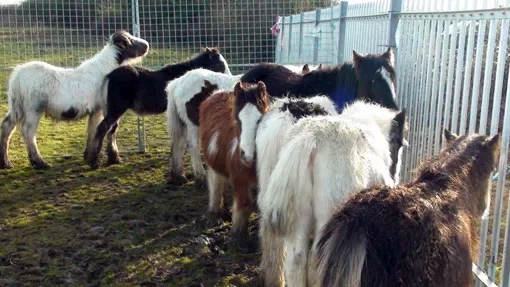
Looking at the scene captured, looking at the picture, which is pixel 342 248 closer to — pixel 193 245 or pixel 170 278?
pixel 170 278

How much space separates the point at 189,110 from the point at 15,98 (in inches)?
102

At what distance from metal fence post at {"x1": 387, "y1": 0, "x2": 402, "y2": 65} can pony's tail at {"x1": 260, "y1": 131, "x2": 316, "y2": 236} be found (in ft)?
8.77

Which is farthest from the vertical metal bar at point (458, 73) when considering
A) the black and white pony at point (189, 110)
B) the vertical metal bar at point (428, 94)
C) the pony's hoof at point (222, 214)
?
the black and white pony at point (189, 110)

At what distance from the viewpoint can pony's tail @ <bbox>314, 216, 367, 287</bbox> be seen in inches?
73.5

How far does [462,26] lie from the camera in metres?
3.49

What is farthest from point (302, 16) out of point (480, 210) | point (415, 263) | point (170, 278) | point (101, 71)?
point (415, 263)

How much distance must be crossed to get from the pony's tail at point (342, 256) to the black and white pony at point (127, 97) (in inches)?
223

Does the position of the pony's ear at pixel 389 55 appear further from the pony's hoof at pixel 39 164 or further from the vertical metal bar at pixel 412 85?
the pony's hoof at pixel 39 164

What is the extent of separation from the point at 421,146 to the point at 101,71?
5.00 meters

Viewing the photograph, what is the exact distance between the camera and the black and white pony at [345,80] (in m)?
4.61

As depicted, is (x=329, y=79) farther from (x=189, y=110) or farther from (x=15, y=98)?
(x=15, y=98)

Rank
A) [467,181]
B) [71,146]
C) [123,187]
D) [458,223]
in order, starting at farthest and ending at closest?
[71,146], [123,187], [467,181], [458,223]

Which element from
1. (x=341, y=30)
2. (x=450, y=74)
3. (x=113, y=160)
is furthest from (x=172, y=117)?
(x=450, y=74)

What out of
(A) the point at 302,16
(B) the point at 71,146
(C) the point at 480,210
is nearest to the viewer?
(C) the point at 480,210
